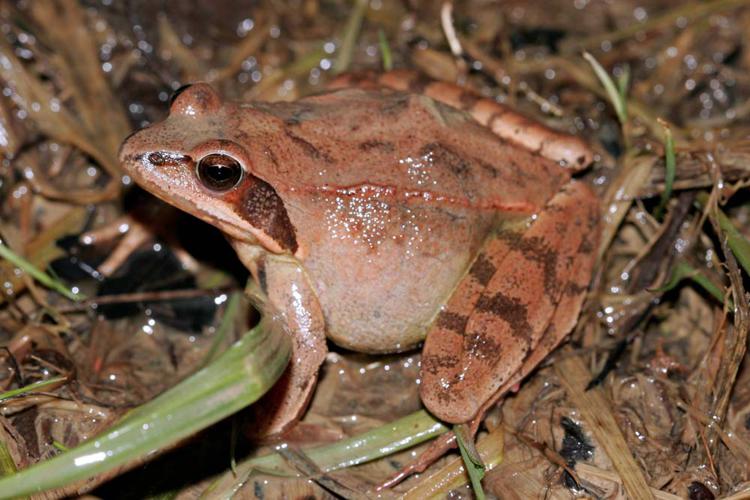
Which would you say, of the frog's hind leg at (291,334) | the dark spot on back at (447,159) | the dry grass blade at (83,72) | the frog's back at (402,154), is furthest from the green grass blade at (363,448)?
the dry grass blade at (83,72)

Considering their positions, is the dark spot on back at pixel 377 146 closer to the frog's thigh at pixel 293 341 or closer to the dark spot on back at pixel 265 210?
the dark spot on back at pixel 265 210

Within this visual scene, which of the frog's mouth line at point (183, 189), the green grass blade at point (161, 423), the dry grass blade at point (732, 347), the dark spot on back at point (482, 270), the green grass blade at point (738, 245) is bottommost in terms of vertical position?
the dry grass blade at point (732, 347)

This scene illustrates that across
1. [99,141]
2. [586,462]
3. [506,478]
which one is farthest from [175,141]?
[586,462]

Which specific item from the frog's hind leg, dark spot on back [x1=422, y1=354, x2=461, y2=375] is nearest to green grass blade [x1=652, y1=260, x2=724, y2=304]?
dark spot on back [x1=422, y1=354, x2=461, y2=375]

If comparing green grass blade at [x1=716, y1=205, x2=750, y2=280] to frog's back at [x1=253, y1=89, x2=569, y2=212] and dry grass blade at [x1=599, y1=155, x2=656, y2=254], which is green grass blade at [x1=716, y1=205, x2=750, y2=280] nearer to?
dry grass blade at [x1=599, y1=155, x2=656, y2=254]

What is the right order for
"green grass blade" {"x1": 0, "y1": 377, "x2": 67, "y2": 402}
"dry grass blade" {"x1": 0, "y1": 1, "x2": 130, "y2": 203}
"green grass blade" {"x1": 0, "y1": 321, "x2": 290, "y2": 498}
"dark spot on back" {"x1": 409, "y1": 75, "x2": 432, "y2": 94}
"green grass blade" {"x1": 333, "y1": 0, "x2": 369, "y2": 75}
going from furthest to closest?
1. "green grass blade" {"x1": 333, "y1": 0, "x2": 369, "y2": 75}
2. "dry grass blade" {"x1": 0, "y1": 1, "x2": 130, "y2": 203}
3. "dark spot on back" {"x1": 409, "y1": 75, "x2": 432, "y2": 94}
4. "green grass blade" {"x1": 0, "y1": 377, "x2": 67, "y2": 402}
5. "green grass blade" {"x1": 0, "y1": 321, "x2": 290, "y2": 498}

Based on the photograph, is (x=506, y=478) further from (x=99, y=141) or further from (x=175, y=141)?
(x=99, y=141)
